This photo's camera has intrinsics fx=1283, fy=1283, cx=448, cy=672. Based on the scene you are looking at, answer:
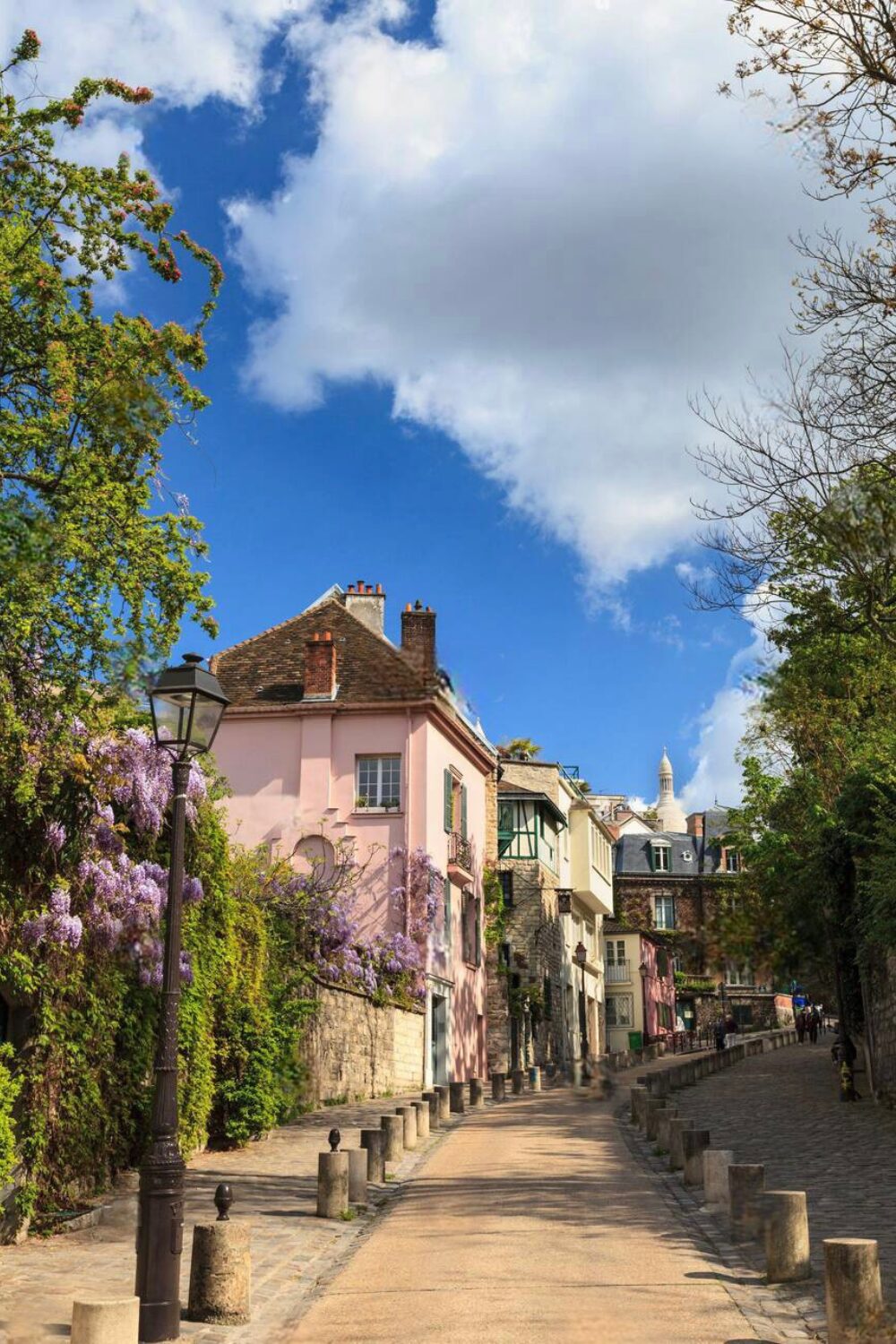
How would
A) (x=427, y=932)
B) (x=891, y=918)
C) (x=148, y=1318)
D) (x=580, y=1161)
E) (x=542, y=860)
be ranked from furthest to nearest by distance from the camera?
(x=542, y=860) → (x=427, y=932) → (x=891, y=918) → (x=580, y=1161) → (x=148, y=1318)

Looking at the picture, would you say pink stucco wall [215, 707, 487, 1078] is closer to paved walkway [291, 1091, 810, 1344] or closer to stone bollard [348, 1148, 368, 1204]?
paved walkway [291, 1091, 810, 1344]

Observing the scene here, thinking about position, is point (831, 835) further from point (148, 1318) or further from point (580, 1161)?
point (148, 1318)

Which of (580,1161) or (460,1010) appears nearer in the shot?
(580,1161)

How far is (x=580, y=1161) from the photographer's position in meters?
16.7

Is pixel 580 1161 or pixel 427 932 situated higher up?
pixel 427 932

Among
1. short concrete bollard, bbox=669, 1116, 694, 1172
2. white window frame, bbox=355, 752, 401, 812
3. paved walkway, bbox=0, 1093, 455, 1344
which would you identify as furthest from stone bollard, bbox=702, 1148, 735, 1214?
white window frame, bbox=355, 752, 401, 812

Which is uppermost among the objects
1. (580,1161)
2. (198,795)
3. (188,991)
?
(198,795)

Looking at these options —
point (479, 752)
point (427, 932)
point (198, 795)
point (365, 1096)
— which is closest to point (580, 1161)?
point (198, 795)

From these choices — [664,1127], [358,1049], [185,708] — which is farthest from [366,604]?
[185,708]

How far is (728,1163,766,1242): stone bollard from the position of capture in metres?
10.9

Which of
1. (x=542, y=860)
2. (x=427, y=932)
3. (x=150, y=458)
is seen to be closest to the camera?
(x=150, y=458)

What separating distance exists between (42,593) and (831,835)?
1830 centimetres

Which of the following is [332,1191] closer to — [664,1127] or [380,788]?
[664,1127]

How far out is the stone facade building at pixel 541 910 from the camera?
123 ft
